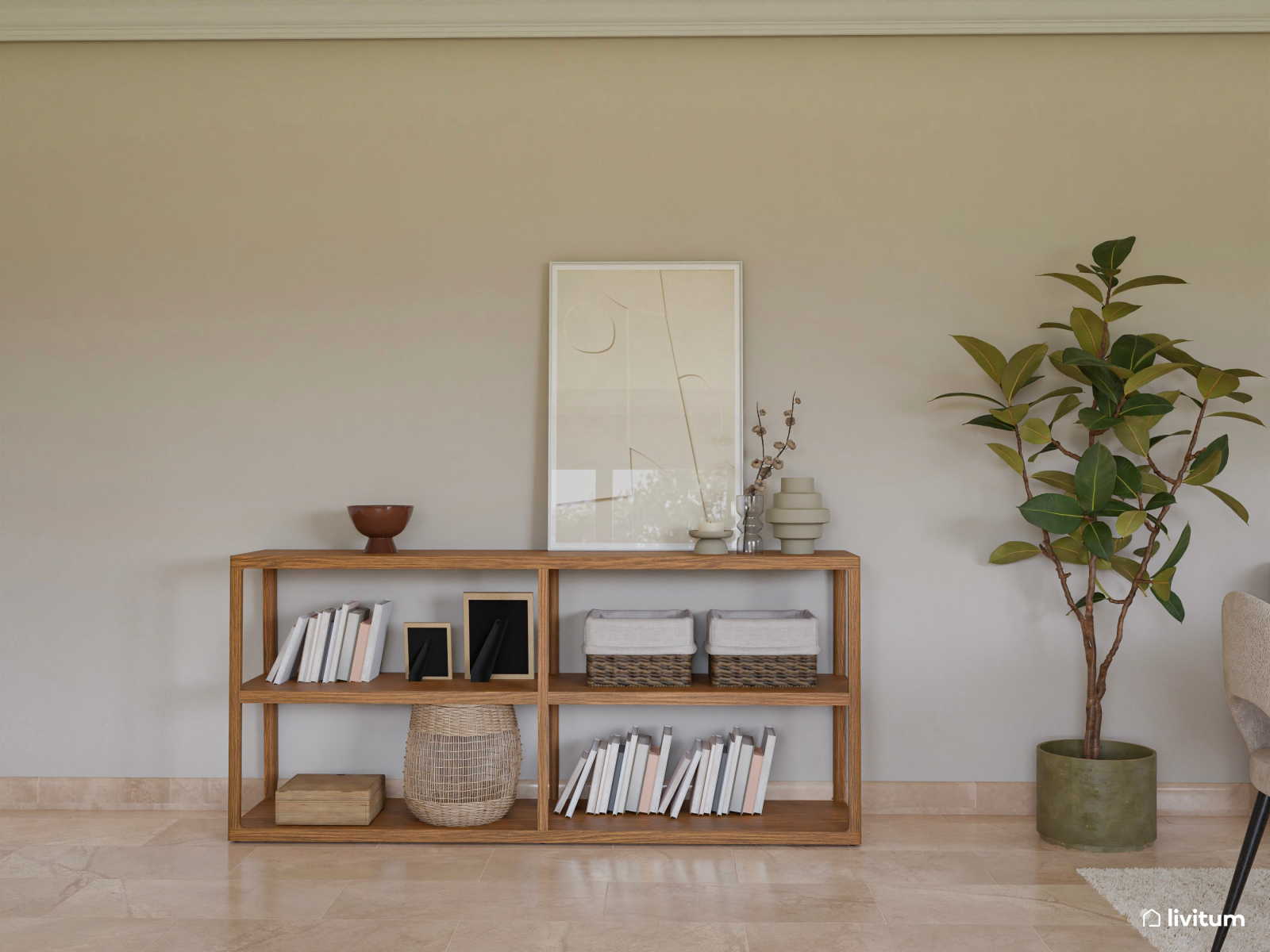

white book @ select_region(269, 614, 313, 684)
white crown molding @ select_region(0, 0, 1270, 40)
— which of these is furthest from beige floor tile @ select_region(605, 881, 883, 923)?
white crown molding @ select_region(0, 0, 1270, 40)

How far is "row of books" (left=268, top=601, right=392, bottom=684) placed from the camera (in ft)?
9.27

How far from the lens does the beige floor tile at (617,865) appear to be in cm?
246

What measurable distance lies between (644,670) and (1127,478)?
1.52 meters

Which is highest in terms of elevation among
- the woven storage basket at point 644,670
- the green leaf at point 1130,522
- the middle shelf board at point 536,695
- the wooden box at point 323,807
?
the green leaf at point 1130,522

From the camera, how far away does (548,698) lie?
8.82 ft

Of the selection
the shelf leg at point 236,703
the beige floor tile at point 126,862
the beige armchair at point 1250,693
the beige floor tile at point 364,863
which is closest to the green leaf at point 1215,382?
the beige armchair at point 1250,693

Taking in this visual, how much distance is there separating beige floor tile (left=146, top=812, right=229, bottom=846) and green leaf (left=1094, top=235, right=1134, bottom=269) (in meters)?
3.15

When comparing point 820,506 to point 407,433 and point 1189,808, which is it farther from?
point 1189,808

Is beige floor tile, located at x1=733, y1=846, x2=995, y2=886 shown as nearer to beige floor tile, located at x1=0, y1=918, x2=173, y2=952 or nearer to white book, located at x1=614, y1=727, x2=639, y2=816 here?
white book, located at x1=614, y1=727, x2=639, y2=816

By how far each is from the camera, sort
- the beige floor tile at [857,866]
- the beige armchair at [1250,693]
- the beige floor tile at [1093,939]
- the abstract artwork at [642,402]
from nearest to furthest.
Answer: the beige armchair at [1250,693], the beige floor tile at [1093,939], the beige floor tile at [857,866], the abstract artwork at [642,402]

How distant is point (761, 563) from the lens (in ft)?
8.69

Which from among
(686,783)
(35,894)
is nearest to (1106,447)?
Answer: (686,783)

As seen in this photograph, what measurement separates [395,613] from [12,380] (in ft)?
5.02

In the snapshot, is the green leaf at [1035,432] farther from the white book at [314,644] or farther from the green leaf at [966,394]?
the white book at [314,644]
